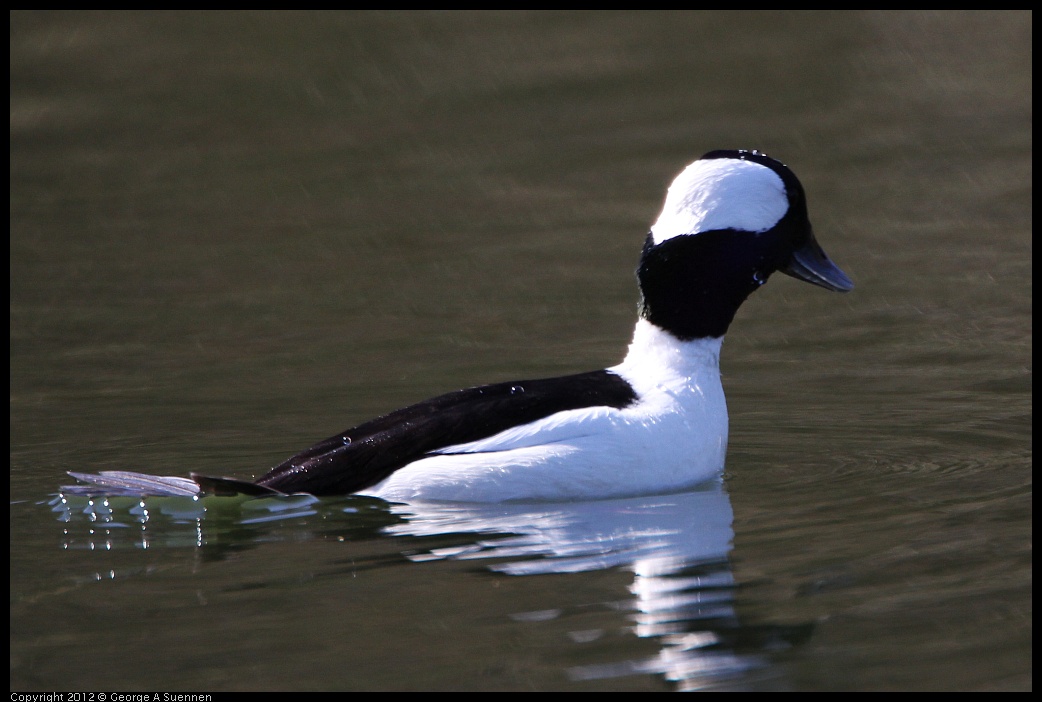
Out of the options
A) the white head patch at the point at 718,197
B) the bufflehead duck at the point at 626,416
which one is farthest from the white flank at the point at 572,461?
the white head patch at the point at 718,197

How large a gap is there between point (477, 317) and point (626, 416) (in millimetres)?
4192

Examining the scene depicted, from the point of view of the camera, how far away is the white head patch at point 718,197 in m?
7.36

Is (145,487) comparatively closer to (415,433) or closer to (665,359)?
(415,433)

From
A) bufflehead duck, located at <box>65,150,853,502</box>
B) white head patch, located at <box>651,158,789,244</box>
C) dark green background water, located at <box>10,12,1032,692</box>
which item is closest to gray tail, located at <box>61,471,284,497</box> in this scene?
bufflehead duck, located at <box>65,150,853,502</box>

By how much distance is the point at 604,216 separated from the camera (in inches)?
553

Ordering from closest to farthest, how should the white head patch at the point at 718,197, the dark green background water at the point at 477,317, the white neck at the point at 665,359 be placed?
the dark green background water at the point at 477,317 < the white head patch at the point at 718,197 < the white neck at the point at 665,359

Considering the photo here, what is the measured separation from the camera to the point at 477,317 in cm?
1138

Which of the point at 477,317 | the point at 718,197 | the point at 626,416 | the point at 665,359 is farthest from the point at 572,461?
the point at 477,317

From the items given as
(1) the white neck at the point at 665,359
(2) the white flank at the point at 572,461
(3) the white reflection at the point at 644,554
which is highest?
(1) the white neck at the point at 665,359

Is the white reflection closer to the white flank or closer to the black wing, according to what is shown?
the white flank

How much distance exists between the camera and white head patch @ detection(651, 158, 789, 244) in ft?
24.2

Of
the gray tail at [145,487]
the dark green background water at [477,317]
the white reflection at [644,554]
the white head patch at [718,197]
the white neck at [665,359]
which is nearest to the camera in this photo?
the white reflection at [644,554]

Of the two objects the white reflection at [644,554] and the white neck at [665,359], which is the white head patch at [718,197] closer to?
the white neck at [665,359]

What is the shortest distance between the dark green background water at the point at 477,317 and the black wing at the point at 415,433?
6.5 inches
